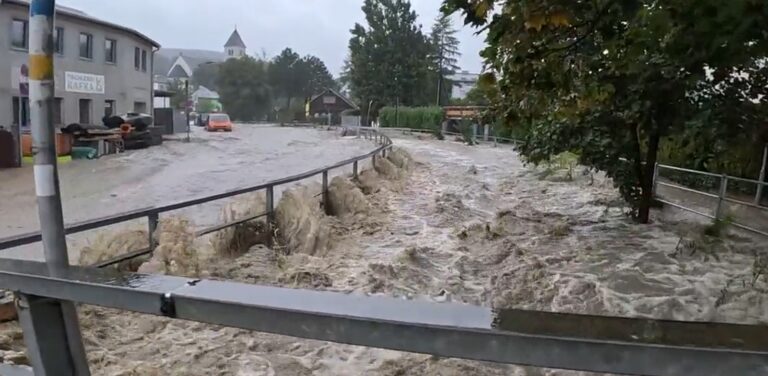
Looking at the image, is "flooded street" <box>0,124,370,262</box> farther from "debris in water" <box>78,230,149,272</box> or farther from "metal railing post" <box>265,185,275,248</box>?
"metal railing post" <box>265,185,275,248</box>

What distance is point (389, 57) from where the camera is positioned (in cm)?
7625

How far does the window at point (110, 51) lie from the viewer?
3469 cm

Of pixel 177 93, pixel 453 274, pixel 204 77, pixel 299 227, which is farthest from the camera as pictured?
pixel 204 77

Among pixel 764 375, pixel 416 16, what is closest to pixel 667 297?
pixel 764 375

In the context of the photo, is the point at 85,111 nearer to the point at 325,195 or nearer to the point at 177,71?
the point at 325,195

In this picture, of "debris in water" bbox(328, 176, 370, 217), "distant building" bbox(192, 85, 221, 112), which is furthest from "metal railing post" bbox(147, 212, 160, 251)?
"distant building" bbox(192, 85, 221, 112)

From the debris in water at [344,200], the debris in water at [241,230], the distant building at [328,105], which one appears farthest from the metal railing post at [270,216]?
the distant building at [328,105]

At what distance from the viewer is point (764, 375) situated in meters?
1.54

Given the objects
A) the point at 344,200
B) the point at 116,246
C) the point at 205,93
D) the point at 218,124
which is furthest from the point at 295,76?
the point at 116,246

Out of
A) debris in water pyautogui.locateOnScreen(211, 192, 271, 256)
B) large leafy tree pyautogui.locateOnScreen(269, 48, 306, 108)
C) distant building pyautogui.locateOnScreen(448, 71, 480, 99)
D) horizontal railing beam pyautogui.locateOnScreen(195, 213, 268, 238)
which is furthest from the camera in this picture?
large leafy tree pyautogui.locateOnScreen(269, 48, 306, 108)

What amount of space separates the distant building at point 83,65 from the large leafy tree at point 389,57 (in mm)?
38229

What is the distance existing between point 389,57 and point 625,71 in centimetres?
6796

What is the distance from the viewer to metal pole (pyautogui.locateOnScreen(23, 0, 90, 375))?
215cm

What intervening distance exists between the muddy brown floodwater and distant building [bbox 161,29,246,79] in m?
95.7
